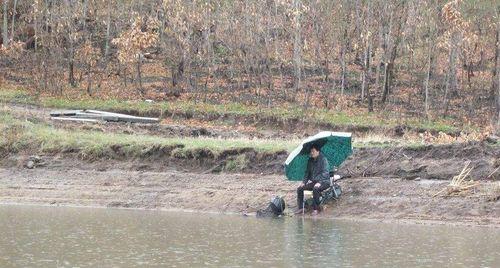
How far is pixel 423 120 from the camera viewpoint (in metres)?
34.4

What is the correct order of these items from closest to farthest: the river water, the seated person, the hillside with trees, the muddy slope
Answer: the river water → the seated person → the muddy slope → the hillside with trees

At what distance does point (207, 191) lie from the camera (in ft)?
64.4

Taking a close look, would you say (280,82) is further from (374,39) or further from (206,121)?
(206,121)

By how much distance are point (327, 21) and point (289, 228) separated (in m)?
25.1

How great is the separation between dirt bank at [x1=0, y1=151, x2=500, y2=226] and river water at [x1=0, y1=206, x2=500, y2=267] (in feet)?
3.24

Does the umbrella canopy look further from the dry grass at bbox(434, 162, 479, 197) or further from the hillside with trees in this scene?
the hillside with trees

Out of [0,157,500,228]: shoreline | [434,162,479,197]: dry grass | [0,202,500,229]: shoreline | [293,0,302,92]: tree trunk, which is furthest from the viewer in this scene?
[293,0,302,92]: tree trunk

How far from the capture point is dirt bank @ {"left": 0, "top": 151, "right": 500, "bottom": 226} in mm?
17000

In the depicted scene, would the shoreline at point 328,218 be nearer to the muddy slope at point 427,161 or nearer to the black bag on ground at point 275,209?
the black bag on ground at point 275,209

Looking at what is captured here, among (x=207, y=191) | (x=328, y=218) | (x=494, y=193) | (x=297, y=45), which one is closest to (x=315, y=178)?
(x=328, y=218)

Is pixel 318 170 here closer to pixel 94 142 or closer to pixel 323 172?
pixel 323 172

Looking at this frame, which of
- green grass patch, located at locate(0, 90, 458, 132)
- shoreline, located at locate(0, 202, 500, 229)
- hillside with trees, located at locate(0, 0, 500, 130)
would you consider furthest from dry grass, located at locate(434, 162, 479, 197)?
hillside with trees, located at locate(0, 0, 500, 130)

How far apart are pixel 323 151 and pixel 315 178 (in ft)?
4.32

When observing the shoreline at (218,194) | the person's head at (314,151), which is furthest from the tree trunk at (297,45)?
the person's head at (314,151)
